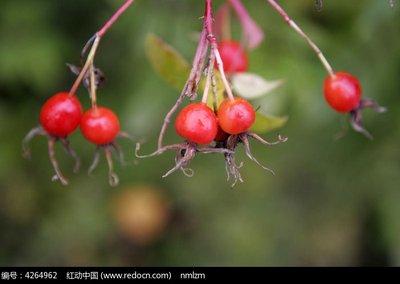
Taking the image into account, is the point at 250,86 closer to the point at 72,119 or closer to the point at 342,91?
the point at 342,91

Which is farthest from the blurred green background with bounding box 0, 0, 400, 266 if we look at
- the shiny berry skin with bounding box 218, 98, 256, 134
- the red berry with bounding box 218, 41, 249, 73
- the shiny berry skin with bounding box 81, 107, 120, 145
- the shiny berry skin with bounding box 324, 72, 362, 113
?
the shiny berry skin with bounding box 218, 98, 256, 134

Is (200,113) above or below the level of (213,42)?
below

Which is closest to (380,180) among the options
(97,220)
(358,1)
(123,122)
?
(358,1)

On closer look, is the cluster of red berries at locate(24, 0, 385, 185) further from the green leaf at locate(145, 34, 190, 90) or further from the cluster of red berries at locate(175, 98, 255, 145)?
the green leaf at locate(145, 34, 190, 90)

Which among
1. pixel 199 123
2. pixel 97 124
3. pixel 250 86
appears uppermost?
pixel 250 86

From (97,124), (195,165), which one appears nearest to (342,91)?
(97,124)

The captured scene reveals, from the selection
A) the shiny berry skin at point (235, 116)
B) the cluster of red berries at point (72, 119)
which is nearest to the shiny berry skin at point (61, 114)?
the cluster of red berries at point (72, 119)
